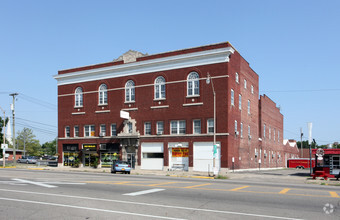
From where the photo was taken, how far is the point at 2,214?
382 inches

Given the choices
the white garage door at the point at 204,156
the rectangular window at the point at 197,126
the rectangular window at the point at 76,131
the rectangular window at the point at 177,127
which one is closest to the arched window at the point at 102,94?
the rectangular window at the point at 76,131

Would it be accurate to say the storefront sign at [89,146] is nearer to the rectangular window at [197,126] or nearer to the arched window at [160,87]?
the arched window at [160,87]

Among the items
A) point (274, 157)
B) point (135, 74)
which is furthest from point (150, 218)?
point (274, 157)

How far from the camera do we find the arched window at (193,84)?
40.8 metres

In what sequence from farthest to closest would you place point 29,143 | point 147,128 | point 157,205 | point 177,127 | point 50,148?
point 50,148
point 29,143
point 147,128
point 177,127
point 157,205

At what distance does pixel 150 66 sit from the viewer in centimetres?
4434

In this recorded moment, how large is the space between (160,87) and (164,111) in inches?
125

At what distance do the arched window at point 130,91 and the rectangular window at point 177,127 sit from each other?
7069mm

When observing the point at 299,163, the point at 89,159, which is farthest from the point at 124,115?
the point at 299,163

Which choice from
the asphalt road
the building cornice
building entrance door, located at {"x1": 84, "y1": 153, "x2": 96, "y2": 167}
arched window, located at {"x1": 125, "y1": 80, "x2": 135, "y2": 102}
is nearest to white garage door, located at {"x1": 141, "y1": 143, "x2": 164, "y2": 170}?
arched window, located at {"x1": 125, "y1": 80, "x2": 135, "y2": 102}

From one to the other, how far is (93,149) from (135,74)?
12.3 metres

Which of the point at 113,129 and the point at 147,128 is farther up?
the point at 147,128

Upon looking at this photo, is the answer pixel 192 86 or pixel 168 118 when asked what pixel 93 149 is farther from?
pixel 192 86

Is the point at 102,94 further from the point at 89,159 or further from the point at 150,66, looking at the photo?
the point at 89,159
